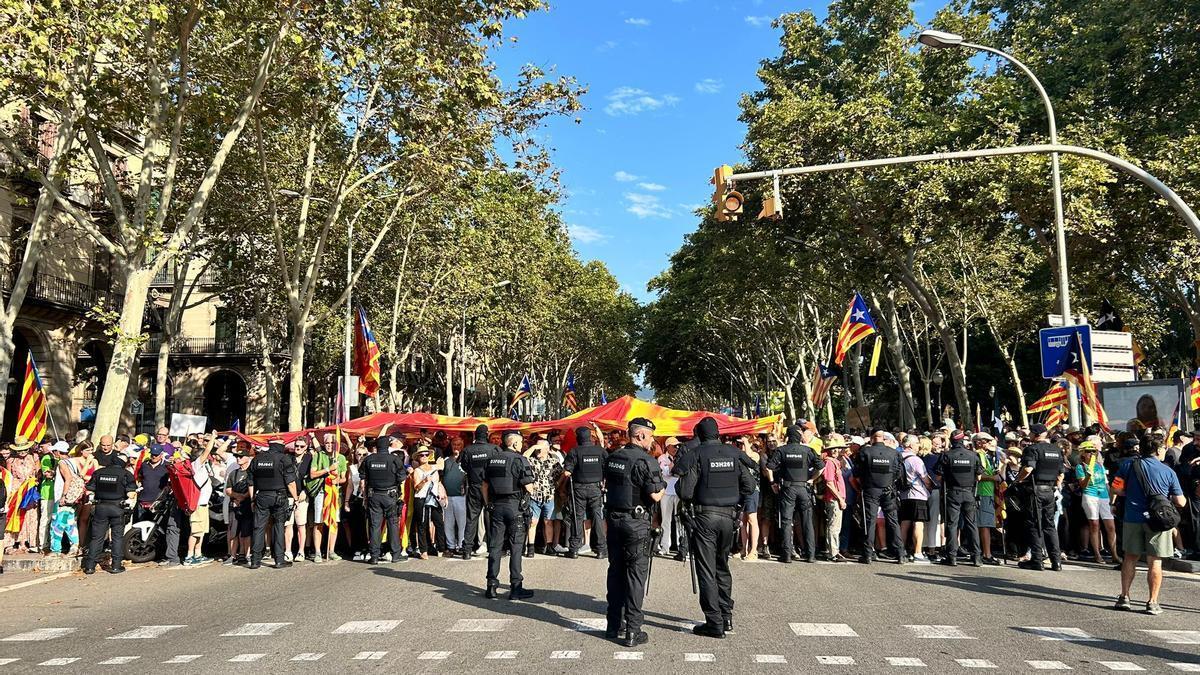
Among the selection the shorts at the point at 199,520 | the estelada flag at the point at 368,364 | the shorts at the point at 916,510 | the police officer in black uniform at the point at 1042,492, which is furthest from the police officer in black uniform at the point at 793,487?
the estelada flag at the point at 368,364

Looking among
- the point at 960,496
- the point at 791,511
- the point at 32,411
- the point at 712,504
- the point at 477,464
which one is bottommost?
the point at 791,511

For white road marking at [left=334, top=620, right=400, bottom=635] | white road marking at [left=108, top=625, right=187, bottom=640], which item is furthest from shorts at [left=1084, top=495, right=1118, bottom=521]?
white road marking at [left=108, top=625, right=187, bottom=640]

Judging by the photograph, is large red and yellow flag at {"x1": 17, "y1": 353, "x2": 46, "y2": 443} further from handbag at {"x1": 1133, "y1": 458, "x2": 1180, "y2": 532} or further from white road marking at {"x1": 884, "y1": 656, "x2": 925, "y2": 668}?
handbag at {"x1": 1133, "y1": 458, "x2": 1180, "y2": 532}

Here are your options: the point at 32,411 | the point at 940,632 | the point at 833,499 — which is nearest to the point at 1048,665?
the point at 940,632

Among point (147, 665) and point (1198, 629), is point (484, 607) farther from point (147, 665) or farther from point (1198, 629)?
point (1198, 629)

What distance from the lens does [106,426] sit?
46.8 ft

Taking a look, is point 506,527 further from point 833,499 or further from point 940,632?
point 833,499

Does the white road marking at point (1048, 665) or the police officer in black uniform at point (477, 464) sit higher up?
the police officer in black uniform at point (477, 464)

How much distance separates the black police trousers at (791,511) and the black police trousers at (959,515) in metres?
1.72

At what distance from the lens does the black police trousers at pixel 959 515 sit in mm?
11500

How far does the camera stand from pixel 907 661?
6.60 m

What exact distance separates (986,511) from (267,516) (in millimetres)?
9477

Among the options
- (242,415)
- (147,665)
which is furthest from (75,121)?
(242,415)

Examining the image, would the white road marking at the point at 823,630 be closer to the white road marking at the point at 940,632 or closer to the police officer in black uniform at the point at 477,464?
the white road marking at the point at 940,632
